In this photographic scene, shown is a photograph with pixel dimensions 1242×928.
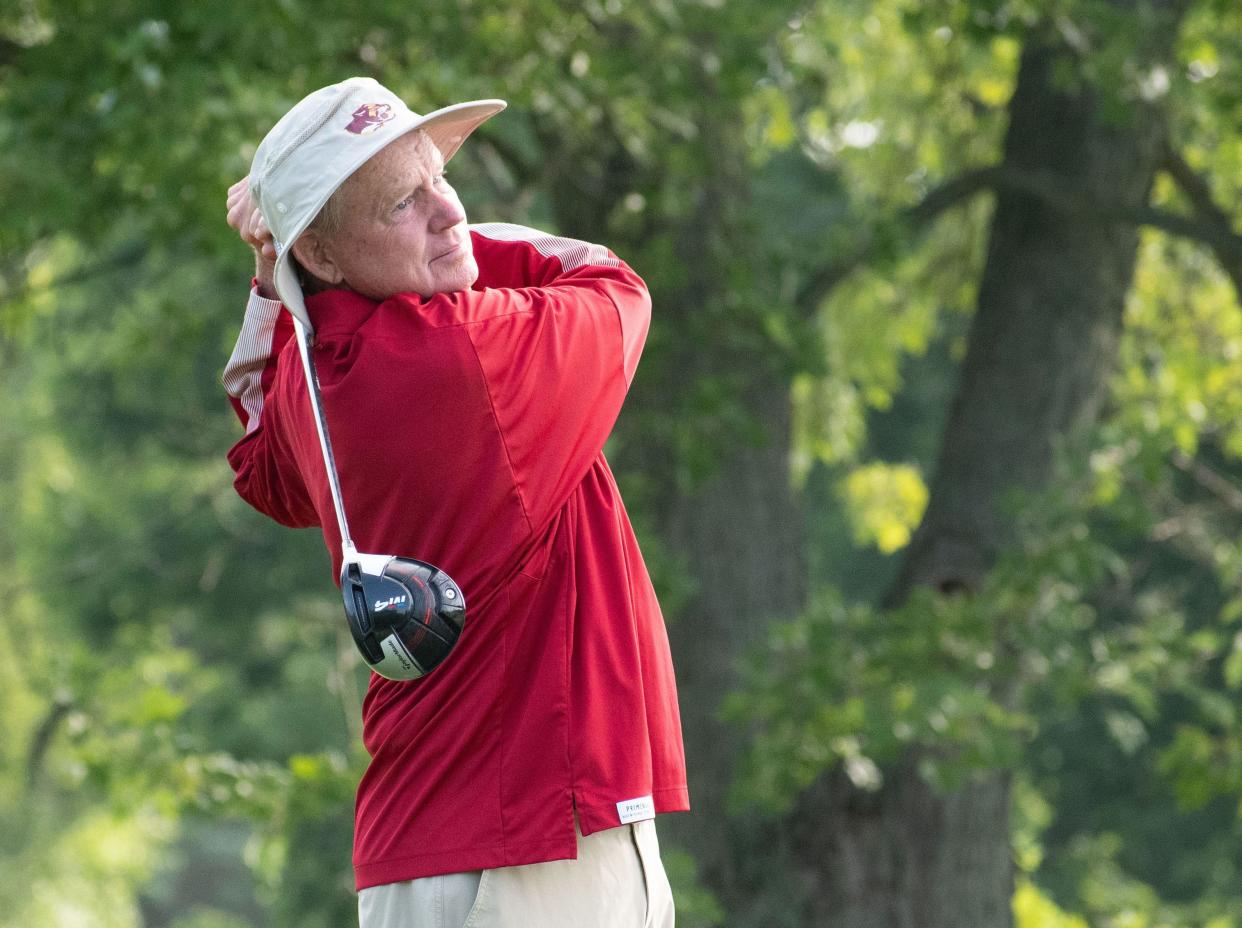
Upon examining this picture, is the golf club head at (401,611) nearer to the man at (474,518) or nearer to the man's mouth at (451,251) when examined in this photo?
the man at (474,518)

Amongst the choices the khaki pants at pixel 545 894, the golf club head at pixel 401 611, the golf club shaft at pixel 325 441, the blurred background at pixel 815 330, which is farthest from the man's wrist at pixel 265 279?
the blurred background at pixel 815 330

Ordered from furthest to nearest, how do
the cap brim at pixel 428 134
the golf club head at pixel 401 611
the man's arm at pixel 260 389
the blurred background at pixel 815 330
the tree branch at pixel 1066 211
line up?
1. the tree branch at pixel 1066 211
2. the blurred background at pixel 815 330
3. the man's arm at pixel 260 389
4. the cap brim at pixel 428 134
5. the golf club head at pixel 401 611

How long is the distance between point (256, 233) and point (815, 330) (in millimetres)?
4365

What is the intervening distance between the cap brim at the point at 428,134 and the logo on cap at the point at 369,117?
0.10 ft

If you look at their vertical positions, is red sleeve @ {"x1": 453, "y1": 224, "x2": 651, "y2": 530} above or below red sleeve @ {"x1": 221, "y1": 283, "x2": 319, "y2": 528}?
above

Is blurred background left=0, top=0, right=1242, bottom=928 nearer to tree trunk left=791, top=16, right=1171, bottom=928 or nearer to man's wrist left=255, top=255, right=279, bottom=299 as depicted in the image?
tree trunk left=791, top=16, right=1171, bottom=928

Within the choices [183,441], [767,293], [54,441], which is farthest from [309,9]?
[54,441]

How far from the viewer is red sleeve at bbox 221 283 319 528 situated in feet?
8.04

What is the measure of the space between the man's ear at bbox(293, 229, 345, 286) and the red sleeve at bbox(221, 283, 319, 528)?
0.77 feet

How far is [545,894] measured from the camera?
213 centimetres

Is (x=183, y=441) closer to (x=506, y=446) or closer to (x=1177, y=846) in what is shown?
(x=506, y=446)

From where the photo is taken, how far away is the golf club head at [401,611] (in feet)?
6.62

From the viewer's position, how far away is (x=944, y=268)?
9.02m

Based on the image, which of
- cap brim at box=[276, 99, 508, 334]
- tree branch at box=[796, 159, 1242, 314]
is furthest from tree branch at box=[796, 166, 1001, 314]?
cap brim at box=[276, 99, 508, 334]
